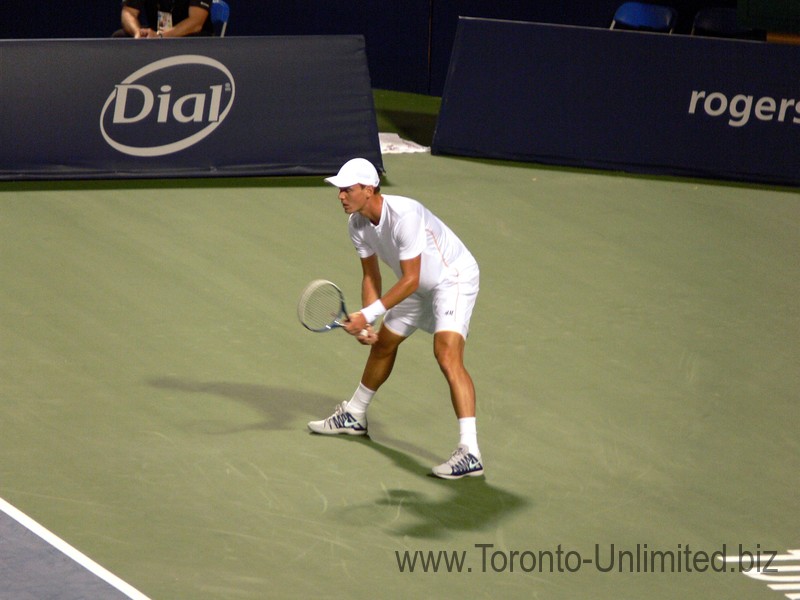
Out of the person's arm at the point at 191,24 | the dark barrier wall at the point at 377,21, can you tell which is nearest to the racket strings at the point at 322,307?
the person's arm at the point at 191,24

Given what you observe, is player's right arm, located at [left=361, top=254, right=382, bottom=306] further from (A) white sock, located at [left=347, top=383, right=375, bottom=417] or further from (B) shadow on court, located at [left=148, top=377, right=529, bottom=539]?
(B) shadow on court, located at [left=148, top=377, right=529, bottom=539]

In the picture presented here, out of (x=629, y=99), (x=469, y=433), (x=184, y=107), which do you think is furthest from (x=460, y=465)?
(x=629, y=99)

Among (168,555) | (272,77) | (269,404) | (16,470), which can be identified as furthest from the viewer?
(272,77)

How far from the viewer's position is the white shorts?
26.6 ft

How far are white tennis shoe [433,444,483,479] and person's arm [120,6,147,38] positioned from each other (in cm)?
804

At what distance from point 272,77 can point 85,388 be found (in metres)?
5.58

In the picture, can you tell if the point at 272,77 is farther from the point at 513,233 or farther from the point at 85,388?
the point at 85,388

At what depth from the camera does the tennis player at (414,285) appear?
781 centimetres

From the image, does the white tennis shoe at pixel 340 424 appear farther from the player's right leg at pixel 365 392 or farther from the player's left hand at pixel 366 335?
the player's left hand at pixel 366 335

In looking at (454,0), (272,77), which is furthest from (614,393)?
(454,0)

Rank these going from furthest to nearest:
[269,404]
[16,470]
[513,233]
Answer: [513,233]
[269,404]
[16,470]

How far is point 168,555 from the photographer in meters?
7.02

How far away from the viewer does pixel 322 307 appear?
8188mm

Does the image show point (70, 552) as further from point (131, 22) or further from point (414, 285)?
point (131, 22)
